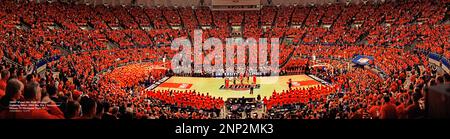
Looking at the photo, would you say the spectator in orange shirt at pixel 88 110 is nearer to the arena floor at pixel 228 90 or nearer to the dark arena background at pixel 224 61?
the dark arena background at pixel 224 61

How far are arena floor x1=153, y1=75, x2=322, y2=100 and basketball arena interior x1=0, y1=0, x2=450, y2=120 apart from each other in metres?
0.07

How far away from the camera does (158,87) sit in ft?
70.5

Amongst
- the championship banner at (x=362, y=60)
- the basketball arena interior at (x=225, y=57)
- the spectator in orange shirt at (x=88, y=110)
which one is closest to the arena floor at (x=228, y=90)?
the basketball arena interior at (x=225, y=57)

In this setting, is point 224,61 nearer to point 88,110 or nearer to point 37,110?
point 88,110

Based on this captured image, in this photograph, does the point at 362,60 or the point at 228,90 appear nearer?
the point at 228,90

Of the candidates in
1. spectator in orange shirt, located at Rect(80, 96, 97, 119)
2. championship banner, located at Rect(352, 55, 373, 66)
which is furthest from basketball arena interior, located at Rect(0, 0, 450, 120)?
championship banner, located at Rect(352, 55, 373, 66)

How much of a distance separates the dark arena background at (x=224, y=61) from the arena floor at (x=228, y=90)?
0.36 ft

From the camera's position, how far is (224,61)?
27.6 metres

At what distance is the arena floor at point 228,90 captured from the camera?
1955cm

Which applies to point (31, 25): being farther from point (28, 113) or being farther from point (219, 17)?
point (28, 113)

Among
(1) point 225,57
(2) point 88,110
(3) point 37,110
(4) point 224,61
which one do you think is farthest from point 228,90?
(3) point 37,110

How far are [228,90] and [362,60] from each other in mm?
9707

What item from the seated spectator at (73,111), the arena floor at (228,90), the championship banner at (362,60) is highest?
the championship banner at (362,60)
